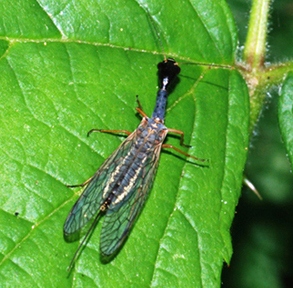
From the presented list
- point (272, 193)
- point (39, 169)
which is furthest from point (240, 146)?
point (272, 193)

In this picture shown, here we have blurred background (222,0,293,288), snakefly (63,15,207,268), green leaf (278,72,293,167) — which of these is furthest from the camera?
blurred background (222,0,293,288)

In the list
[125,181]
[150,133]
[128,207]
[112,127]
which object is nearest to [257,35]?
[150,133]

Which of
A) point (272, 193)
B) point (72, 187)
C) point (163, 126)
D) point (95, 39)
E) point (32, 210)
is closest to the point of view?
point (32, 210)

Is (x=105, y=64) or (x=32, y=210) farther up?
(x=105, y=64)

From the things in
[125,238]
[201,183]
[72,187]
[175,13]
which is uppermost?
[175,13]

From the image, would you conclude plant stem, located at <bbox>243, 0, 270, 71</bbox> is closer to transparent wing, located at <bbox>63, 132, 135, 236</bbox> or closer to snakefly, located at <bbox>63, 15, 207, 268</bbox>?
snakefly, located at <bbox>63, 15, 207, 268</bbox>

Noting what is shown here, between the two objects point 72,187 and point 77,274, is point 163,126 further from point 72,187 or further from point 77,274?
point 77,274

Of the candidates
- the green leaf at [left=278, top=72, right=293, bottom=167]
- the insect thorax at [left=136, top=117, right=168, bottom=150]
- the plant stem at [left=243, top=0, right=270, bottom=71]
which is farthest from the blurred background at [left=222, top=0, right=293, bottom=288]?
the insect thorax at [left=136, top=117, right=168, bottom=150]
